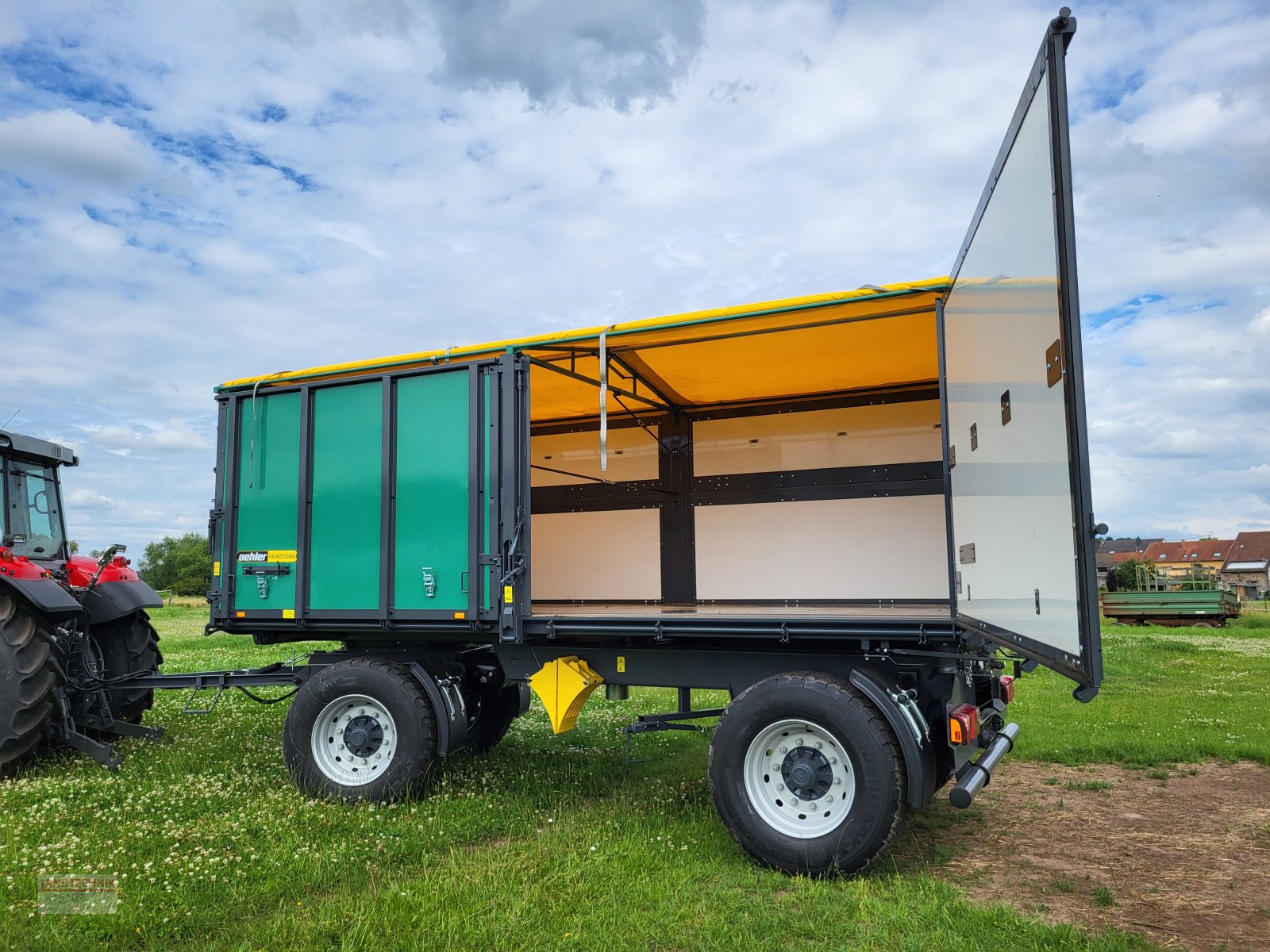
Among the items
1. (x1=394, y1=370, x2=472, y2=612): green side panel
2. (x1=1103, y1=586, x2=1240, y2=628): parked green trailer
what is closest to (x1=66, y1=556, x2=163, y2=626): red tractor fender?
(x1=394, y1=370, x2=472, y2=612): green side panel

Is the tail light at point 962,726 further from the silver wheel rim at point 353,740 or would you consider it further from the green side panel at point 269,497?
the green side panel at point 269,497

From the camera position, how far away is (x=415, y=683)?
20.0 ft

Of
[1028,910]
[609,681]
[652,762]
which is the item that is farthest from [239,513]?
[1028,910]

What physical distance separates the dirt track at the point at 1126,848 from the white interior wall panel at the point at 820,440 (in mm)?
2826

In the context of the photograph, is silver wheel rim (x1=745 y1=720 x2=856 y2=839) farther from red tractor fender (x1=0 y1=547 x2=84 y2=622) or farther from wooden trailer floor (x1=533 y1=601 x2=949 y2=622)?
red tractor fender (x1=0 y1=547 x2=84 y2=622)

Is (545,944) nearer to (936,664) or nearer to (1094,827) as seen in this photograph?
(936,664)

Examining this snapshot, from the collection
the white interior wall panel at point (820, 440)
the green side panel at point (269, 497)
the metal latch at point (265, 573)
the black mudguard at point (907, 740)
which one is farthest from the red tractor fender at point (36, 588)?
the black mudguard at point (907, 740)

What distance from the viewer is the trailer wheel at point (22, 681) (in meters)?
6.43

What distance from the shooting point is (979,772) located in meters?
4.84

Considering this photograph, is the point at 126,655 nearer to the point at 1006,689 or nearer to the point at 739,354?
the point at 739,354

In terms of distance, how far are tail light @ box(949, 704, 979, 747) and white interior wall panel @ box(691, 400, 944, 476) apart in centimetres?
314

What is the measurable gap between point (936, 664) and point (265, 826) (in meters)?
3.96

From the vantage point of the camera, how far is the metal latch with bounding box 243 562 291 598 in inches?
259

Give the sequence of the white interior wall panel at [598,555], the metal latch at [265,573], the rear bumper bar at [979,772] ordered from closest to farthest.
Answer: the rear bumper bar at [979,772] → the metal latch at [265,573] → the white interior wall panel at [598,555]
